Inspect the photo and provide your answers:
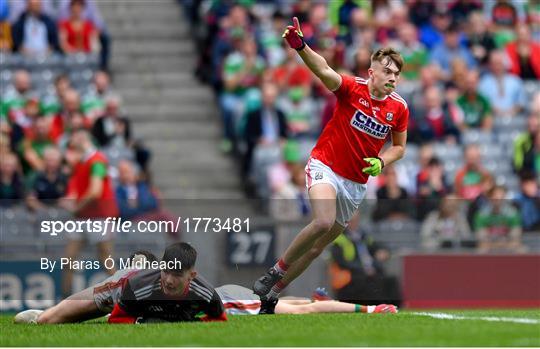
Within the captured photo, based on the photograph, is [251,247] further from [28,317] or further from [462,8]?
[462,8]

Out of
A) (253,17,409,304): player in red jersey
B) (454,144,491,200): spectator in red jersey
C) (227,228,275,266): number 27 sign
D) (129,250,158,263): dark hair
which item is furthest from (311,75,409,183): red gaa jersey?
(454,144,491,200): spectator in red jersey

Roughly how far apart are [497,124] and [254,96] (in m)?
3.36

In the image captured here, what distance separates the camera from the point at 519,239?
1834cm

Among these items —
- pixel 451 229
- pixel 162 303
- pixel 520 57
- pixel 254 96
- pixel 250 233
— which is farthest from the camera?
pixel 520 57

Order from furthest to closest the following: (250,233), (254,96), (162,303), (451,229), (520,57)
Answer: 1. (520,57)
2. (254,96)
3. (451,229)
4. (250,233)
5. (162,303)

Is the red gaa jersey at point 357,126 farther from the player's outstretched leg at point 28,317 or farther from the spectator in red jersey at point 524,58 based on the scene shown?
the spectator in red jersey at point 524,58

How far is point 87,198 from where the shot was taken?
1705 centimetres

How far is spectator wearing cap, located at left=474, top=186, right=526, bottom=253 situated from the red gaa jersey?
4750 millimetres

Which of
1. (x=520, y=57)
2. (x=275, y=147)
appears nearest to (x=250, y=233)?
(x=275, y=147)

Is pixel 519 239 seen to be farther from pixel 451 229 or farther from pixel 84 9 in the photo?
pixel 84 9

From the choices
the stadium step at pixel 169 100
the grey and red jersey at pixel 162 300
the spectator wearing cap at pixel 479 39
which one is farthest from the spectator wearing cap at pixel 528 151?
the grey and red jersey at pixel 162 300

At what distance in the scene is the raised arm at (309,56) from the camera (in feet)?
42.0

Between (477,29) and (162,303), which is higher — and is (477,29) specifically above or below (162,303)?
above

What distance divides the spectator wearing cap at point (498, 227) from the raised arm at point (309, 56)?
17.2 ft
